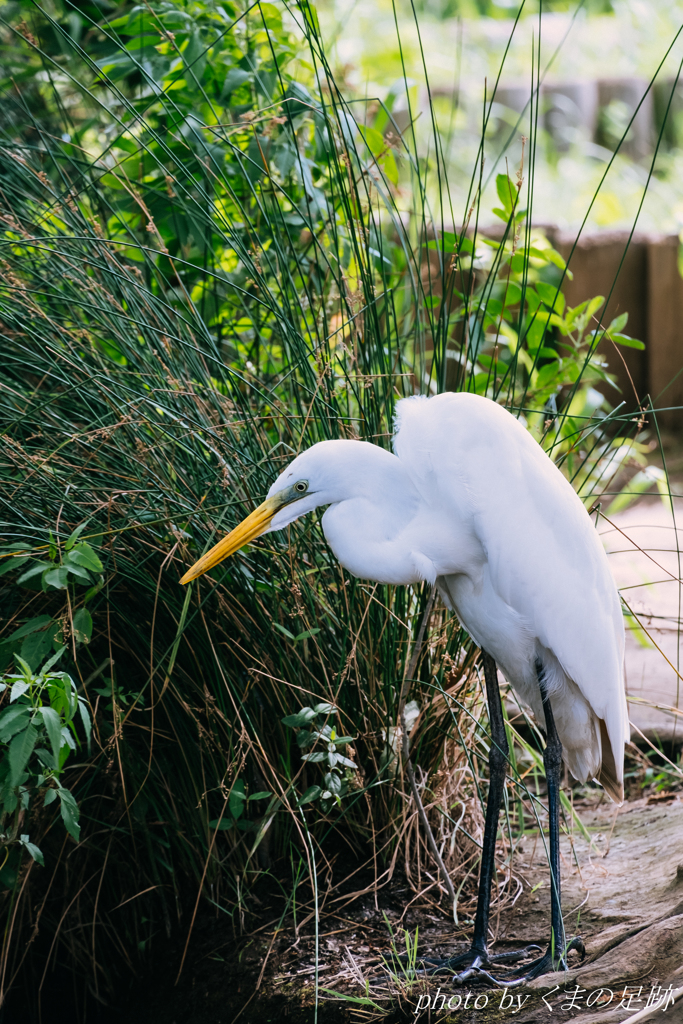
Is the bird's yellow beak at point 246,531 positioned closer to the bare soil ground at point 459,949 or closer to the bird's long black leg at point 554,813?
the bird's long black leg at point 554,813

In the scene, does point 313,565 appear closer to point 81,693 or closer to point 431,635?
point 431,635

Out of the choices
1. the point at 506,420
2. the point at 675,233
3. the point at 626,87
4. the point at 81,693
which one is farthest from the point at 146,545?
the point at 626,87

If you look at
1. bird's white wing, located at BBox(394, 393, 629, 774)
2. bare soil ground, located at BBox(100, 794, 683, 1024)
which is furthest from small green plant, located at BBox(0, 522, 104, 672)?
bare soil ground, located at BBox(100, 794, 683, 1024)

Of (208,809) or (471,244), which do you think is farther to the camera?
(471,244)

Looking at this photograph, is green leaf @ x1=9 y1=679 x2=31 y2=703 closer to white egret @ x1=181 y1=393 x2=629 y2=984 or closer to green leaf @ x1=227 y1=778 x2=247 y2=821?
white egret @ x1=181 y1=393 x2=629 y2=984

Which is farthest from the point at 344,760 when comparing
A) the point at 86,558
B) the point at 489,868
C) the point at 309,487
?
the point at 86,558

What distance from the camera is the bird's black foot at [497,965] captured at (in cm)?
173

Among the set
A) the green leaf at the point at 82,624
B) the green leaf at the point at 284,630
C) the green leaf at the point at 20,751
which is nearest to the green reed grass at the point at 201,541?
the green leaf at the point at 284,630

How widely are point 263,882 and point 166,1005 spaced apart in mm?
308

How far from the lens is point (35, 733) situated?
56.7 inches

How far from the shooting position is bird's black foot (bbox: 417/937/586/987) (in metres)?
1.73

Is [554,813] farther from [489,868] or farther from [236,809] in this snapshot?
[236,809]

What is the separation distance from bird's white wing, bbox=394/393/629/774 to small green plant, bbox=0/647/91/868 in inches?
28.3

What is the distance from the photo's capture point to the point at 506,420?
1.72 m
